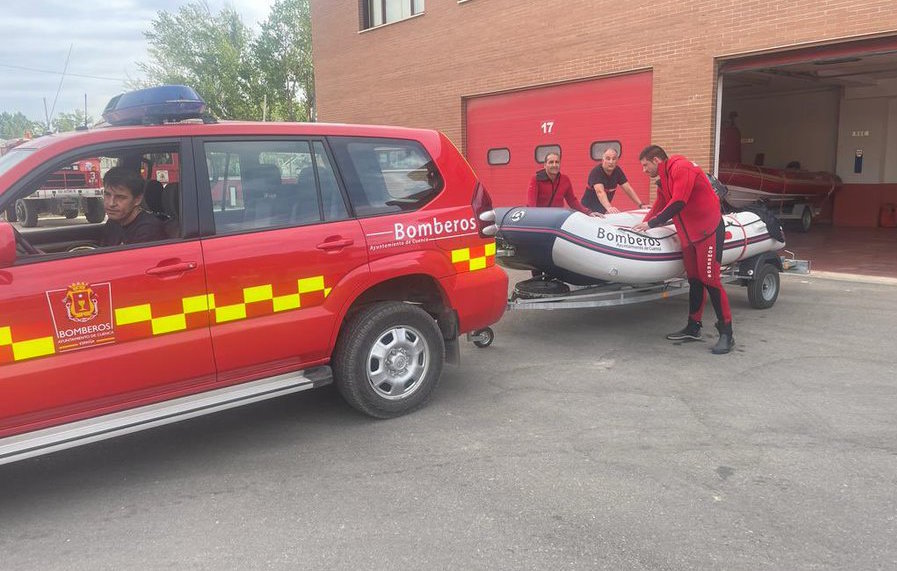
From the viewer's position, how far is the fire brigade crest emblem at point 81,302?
11.3 feet

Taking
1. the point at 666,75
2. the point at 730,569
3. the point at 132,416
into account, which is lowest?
the point at 730,569

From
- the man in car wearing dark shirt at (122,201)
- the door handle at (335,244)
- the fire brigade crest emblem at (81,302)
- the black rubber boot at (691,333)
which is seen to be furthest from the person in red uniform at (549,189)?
the fire brigade crest emblem at (81,302)

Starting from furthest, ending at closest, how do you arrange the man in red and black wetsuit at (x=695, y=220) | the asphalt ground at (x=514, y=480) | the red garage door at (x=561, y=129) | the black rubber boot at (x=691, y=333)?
the red garage door at (x=561, y=129) < the black rubber boot at (x=691, y=333) < the man in red and black wetsuit at (x=695, y=220) < the asphalt ground at (x=514, y=480)

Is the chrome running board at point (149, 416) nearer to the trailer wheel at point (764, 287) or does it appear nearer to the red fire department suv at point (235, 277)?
the red fire department suv at point (235, 277)

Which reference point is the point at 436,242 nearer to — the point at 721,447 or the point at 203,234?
the point at 203,234

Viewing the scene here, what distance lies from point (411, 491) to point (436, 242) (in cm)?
176

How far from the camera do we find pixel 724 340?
6336 mm

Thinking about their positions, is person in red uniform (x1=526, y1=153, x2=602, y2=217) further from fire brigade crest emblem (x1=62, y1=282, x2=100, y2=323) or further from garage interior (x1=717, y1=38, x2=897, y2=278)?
garage interior (x1=717, y1=38, x2=897, y2=278)

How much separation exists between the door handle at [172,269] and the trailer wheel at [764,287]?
20.5 ft

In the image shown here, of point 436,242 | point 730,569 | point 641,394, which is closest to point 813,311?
point 641,394

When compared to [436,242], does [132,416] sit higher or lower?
lower

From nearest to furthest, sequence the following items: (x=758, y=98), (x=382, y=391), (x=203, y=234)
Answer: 1. (x=203, y=234)
2. (x=382, y=391)
3. (x=758, y=98)

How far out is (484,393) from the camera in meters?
5.34

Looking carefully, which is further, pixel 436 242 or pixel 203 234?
pixel 436 242
